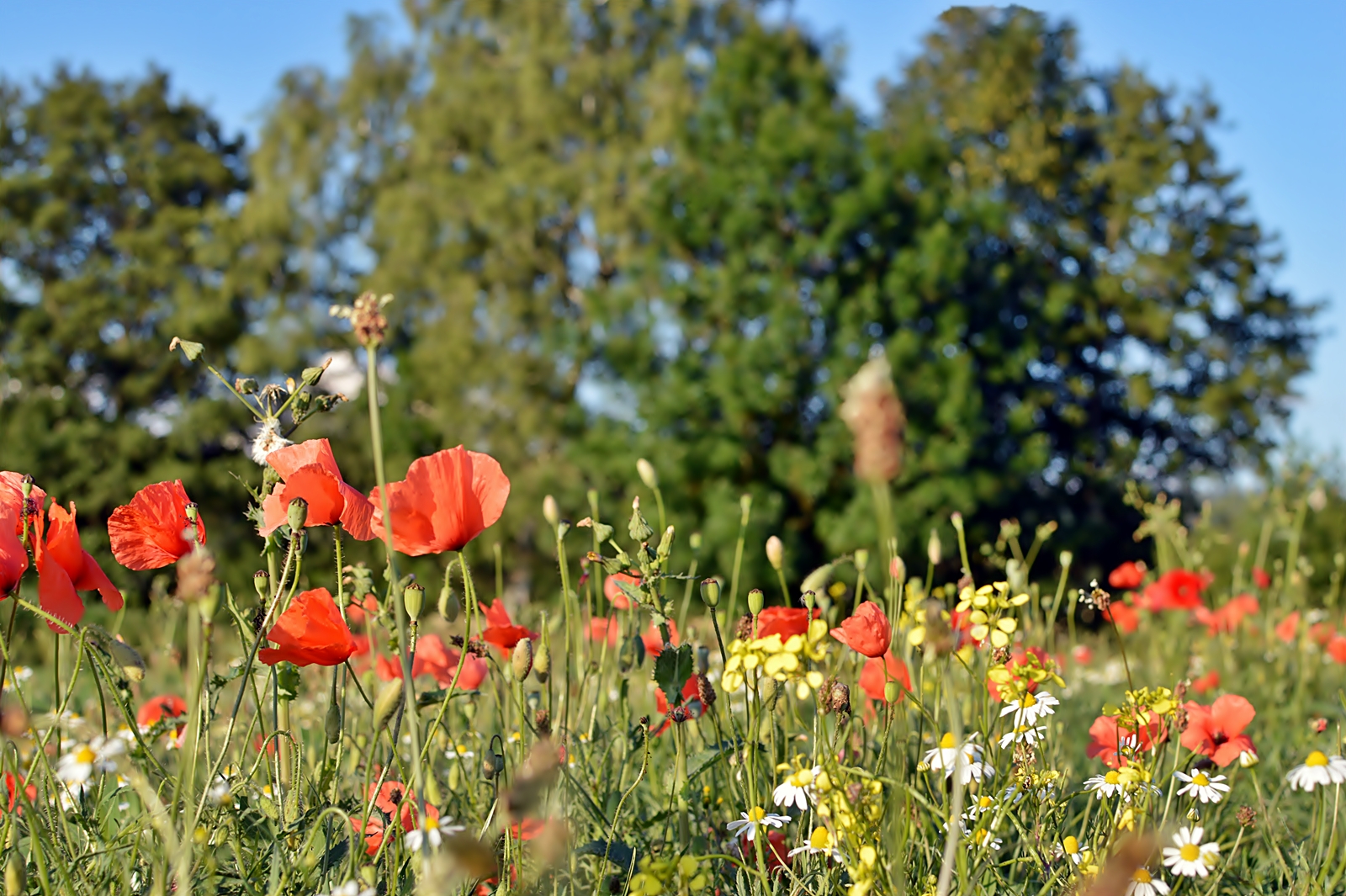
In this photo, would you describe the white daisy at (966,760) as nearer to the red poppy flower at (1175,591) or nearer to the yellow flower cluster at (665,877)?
the yellow flower cluster at (665,877)

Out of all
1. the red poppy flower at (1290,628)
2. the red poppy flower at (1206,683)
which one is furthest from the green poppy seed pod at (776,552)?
the red poppy flower at (1290,628)

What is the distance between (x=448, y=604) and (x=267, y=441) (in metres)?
0.35

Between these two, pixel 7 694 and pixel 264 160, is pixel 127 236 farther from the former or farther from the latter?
pixel 7 694

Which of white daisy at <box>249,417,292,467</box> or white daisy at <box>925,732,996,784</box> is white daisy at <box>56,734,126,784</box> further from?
white daisy at <box>925,732,996,784</box>

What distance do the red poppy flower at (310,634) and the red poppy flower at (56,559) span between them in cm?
24

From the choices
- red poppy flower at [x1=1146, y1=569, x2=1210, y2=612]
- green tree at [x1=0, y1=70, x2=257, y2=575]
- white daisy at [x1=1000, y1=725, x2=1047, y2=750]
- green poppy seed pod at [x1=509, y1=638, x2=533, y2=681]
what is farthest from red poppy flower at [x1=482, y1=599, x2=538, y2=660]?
green tree at [x1=0, y1=70, x2=257, y2=575]

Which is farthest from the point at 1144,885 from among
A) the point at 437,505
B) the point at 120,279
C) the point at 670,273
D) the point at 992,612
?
the point at 120,279

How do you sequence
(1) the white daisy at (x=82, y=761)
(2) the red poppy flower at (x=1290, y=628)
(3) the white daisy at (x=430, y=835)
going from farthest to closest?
(2) the red poppy flower at (x=1290, y=628)
(1) the white daisy at (x=82, y=761)
(3) the white daisy at (x=430, y=835)

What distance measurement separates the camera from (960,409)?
13.4 metres

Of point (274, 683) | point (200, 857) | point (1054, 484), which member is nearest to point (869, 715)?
point (274, 683)

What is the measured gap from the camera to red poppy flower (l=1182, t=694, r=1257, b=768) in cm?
175

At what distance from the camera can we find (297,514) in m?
1.17

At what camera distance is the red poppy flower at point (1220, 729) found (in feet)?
5.76

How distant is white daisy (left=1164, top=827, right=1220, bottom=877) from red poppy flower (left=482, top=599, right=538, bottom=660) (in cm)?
95
